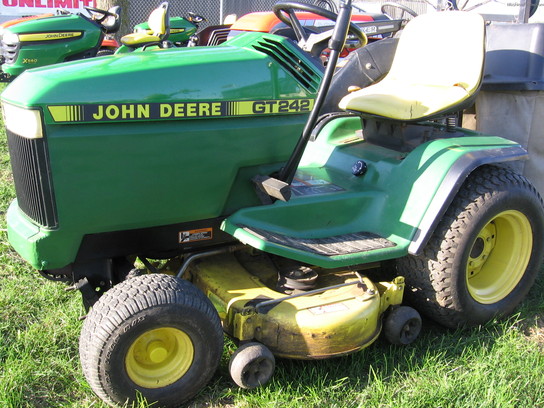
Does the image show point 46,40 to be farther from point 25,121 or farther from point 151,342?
point 151,342

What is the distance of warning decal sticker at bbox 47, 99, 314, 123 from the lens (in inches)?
85.6

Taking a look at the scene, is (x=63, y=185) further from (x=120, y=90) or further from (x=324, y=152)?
(x=324, y=152)

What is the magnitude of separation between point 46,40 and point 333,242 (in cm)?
618

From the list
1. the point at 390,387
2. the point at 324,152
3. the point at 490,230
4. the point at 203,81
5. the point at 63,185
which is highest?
the point at 203,81

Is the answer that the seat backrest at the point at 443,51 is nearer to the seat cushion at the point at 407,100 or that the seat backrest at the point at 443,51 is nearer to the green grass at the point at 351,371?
the seat cushion at the point at 407,100

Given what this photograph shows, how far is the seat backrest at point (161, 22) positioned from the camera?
7723 mm

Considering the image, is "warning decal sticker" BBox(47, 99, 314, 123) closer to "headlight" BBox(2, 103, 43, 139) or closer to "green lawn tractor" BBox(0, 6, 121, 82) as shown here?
"headlight" BBox(2, 103, 43, 139)

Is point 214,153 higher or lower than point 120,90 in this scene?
lower

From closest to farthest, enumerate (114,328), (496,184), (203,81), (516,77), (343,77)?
1. (114,328)
2. (203,81)
3. (496,184)
4. (516,77)
5. (343,77)

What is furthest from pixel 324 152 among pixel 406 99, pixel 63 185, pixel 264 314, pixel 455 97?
pixel 63 185

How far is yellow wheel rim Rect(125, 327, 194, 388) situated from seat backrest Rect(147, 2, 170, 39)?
615 cm

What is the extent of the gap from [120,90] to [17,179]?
0.57 metres

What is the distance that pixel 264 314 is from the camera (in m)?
2.42

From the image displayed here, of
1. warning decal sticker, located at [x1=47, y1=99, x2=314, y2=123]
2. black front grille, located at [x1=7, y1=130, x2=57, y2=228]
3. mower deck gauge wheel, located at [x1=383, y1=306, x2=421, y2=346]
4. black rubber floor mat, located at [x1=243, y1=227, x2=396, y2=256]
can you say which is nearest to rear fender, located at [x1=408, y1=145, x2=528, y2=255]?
black rubber floor mat, located at [x1=243, y1=227, x2=396, y2=256]
